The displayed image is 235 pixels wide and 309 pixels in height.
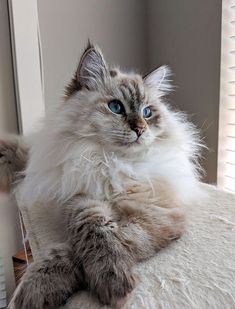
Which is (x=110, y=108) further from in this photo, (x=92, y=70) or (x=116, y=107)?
(x=92, y=70)

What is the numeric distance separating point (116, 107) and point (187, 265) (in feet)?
1.30

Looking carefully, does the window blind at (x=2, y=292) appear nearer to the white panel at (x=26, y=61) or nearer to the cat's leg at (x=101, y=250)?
the white panel at (x=26, y=61)

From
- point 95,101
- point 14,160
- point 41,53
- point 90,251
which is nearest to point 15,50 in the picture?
point 41,53

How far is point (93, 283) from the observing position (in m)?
0.55

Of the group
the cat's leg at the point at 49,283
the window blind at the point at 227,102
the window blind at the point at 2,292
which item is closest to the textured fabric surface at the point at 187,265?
the cat's leg at the point at 49,283

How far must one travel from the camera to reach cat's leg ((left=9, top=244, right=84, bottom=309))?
0.54 meters

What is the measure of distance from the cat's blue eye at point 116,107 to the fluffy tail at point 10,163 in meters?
0.36

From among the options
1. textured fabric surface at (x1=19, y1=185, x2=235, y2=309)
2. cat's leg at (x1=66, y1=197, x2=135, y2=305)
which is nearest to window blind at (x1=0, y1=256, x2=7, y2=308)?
textured fabric surface at (x1=19, y1=185, x2=235, y2=309)

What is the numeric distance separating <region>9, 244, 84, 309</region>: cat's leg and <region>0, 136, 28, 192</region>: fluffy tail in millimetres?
469

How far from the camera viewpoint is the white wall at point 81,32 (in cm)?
151

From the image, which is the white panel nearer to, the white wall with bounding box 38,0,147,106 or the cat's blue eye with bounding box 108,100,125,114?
the white wall with bounding box 38,0,147,106

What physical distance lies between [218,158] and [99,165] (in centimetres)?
84

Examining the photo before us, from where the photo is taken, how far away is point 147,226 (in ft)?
2.21

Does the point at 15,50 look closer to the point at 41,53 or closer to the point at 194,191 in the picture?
the point at 41,53
